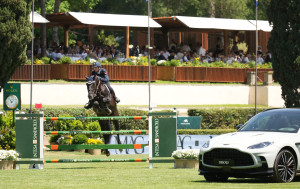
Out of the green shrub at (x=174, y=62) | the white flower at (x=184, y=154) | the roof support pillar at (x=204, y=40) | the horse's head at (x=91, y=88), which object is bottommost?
the white flower at (x=184, y=154)

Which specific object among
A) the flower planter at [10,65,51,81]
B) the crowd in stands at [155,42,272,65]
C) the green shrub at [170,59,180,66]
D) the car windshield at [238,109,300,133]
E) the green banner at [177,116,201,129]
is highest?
the crowd in stands at [155,42,272,65]

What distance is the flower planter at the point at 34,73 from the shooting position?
134ft

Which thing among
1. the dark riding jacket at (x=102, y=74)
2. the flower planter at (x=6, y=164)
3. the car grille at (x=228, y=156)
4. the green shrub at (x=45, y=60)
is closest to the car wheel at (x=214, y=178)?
the car grille at (x=228, y=156)

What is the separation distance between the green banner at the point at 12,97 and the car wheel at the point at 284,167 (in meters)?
18.0

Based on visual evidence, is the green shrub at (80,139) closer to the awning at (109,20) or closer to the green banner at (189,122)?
the green banner at (189,122)

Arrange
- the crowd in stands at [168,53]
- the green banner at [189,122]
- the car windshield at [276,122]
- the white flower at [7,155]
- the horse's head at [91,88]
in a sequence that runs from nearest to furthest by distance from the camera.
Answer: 1. the car windshield at [276,122]
2. the white flower at [7,155]
3. the horse's head at [91,88]
4. the green banner at [189,122]
5. the crowd in stands at [168,53]

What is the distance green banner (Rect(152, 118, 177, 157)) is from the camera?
58.2 feet

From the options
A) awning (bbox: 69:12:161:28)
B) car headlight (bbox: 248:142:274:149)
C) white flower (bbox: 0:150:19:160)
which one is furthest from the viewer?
awning (bbox: 69:12:161:28)

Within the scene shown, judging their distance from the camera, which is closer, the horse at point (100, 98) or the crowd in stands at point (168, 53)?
the horse at point (100, 98)

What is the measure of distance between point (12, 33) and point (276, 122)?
18.1 meters

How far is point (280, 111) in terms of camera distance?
15188 millimetres

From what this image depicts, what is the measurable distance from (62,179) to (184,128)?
22.1 m

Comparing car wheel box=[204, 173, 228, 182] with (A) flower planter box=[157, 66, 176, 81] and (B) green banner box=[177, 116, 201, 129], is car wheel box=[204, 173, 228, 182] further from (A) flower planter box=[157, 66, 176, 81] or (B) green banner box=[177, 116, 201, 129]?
(A) flower planter box=[157, 66, 176, 81]

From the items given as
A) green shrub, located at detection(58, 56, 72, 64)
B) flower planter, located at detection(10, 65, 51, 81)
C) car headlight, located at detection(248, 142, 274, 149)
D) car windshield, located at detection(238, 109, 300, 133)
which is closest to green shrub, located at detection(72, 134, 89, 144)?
car windshield, located at detection(238, 109, 300, 133)
